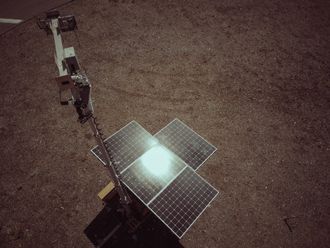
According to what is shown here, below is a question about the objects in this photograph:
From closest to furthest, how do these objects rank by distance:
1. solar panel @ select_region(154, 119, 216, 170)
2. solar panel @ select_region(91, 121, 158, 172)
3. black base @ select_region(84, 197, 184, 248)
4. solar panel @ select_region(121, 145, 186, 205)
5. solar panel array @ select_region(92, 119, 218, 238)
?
solar panel array @ select_region(92, 119, 218, 238)
solar panel @ select_region(121, 145, 186, 205)
solar panel @ select_region(91, 121, 158, 172)
black base @ select_region(84, 197, 184, 248)
solar panel @ select_region(154, 119, 216, 170)

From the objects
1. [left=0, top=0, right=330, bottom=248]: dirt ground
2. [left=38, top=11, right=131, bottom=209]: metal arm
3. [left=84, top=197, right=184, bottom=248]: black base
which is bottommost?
[left=84, top=197, right=184, bottom=248]: black base

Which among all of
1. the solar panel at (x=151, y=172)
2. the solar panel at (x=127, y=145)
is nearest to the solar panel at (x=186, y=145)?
the solar panel at (x=127, y=145)

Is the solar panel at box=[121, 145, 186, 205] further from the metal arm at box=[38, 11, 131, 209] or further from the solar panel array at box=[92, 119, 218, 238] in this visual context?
the metal arm at box=[38, 11, 131, 209]

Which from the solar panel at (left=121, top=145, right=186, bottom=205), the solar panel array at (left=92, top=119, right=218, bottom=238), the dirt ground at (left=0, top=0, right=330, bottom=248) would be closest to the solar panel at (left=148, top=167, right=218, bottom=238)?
the solar panel array at (left=92, top=119, right=218, bottom=238)

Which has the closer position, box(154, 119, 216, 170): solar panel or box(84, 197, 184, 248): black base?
box(84, 197, 184, 248): black base

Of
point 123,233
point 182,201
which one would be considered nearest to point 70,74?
point 182,201
